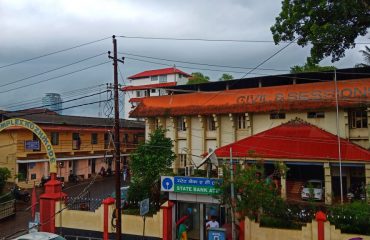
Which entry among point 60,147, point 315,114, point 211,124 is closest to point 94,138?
point 60,147

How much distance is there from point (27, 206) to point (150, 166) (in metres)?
10.1

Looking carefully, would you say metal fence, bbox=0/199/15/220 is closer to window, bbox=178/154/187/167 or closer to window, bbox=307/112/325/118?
window, bbox=178/154/187/167

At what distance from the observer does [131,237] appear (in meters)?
18.1

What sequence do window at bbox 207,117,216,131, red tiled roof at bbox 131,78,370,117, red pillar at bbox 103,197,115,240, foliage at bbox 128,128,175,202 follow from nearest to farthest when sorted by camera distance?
red pillar at bbox 103,197,115,240 → foliage at bbox 128,128,175,202 → red tiled roof at bbox 131,78,370,117 → window at bbox 207,117,216,131

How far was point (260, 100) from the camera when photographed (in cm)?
2623

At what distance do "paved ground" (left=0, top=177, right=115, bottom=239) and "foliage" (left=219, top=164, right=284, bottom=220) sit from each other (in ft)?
35.4

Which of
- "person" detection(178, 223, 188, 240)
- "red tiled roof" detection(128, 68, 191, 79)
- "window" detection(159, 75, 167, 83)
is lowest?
"person" detection(178, 223, 188, 240)

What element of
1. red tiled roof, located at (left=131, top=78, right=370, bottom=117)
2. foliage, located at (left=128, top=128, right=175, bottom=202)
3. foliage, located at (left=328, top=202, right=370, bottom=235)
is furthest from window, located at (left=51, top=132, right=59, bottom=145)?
foliage, located at (left=328, top=202, right=370, bottom=235)

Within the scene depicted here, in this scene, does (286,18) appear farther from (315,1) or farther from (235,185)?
(235,185)

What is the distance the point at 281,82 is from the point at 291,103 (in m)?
3.97

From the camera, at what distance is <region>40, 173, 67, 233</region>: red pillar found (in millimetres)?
19875

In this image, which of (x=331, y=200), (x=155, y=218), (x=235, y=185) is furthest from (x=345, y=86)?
(x=155, y=218)

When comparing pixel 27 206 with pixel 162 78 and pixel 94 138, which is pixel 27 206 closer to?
pixel 94 138

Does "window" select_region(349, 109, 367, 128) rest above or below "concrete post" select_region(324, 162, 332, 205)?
above
